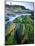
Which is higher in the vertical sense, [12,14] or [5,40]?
[12,14]

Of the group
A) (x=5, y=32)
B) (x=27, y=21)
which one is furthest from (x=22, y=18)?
(x=5, y=32)

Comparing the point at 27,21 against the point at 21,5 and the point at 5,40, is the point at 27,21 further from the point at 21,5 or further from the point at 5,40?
the point at 5,40

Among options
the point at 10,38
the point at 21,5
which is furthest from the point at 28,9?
the point at 10,38

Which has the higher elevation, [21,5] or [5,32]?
[21,5]

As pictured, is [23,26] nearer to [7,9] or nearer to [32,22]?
[32,22]

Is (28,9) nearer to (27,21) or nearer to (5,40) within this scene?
(27,21)
